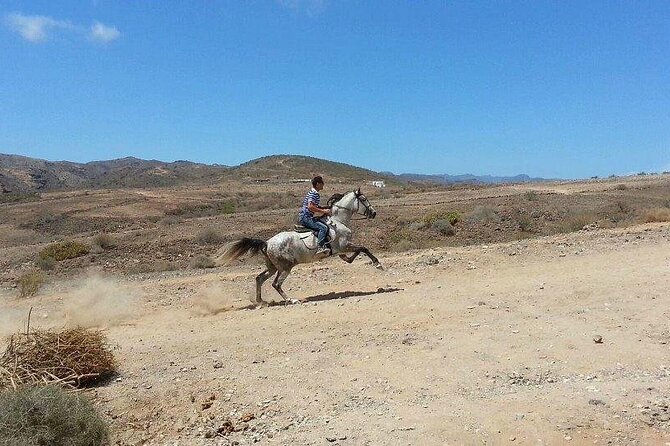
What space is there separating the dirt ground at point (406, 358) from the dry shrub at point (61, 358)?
364 mm

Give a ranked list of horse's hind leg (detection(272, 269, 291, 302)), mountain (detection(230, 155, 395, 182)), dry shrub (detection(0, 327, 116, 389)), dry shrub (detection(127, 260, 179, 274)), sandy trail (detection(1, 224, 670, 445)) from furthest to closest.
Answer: mountain (detection(230, 155, 395, 182)), dry shrub (detection(127, 260, 179, 274)), horse's hind leg (detection(272, 269, 291, 302)), dry shrub (detection(0, 327, 116, 389)), sandy trail (detection(1, 224, 670, 445))

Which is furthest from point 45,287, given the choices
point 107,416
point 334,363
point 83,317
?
point 334,363

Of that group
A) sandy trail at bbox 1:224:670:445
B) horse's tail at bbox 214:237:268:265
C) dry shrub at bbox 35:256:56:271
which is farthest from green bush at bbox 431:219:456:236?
dry shrub at bbox 35:256:56:271

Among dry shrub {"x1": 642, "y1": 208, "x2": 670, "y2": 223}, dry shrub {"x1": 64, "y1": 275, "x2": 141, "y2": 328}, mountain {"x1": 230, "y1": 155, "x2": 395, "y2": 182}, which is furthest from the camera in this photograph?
mountain {"x1": 230, "y1": 155, "x2": 395, "y2": 182}

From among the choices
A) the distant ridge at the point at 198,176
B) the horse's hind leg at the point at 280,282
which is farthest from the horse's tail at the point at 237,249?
the distant ridge at the point at 198,176

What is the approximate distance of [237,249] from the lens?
12.5 m

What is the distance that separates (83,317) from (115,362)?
3566 millimetres

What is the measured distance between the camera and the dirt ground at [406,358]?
6.35 metres

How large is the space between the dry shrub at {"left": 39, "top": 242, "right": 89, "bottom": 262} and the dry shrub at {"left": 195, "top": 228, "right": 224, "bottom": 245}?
5.17 metres

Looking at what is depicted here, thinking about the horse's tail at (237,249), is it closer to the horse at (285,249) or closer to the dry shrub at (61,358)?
the horse at (285,249)

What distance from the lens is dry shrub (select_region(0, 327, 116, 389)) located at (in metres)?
7.87

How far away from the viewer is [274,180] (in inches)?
3765

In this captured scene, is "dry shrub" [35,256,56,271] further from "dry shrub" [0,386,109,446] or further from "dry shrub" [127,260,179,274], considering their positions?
"dry shrub" [0,386,109,446]

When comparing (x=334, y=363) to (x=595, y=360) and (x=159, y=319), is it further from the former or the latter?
(x=159, y=319)
